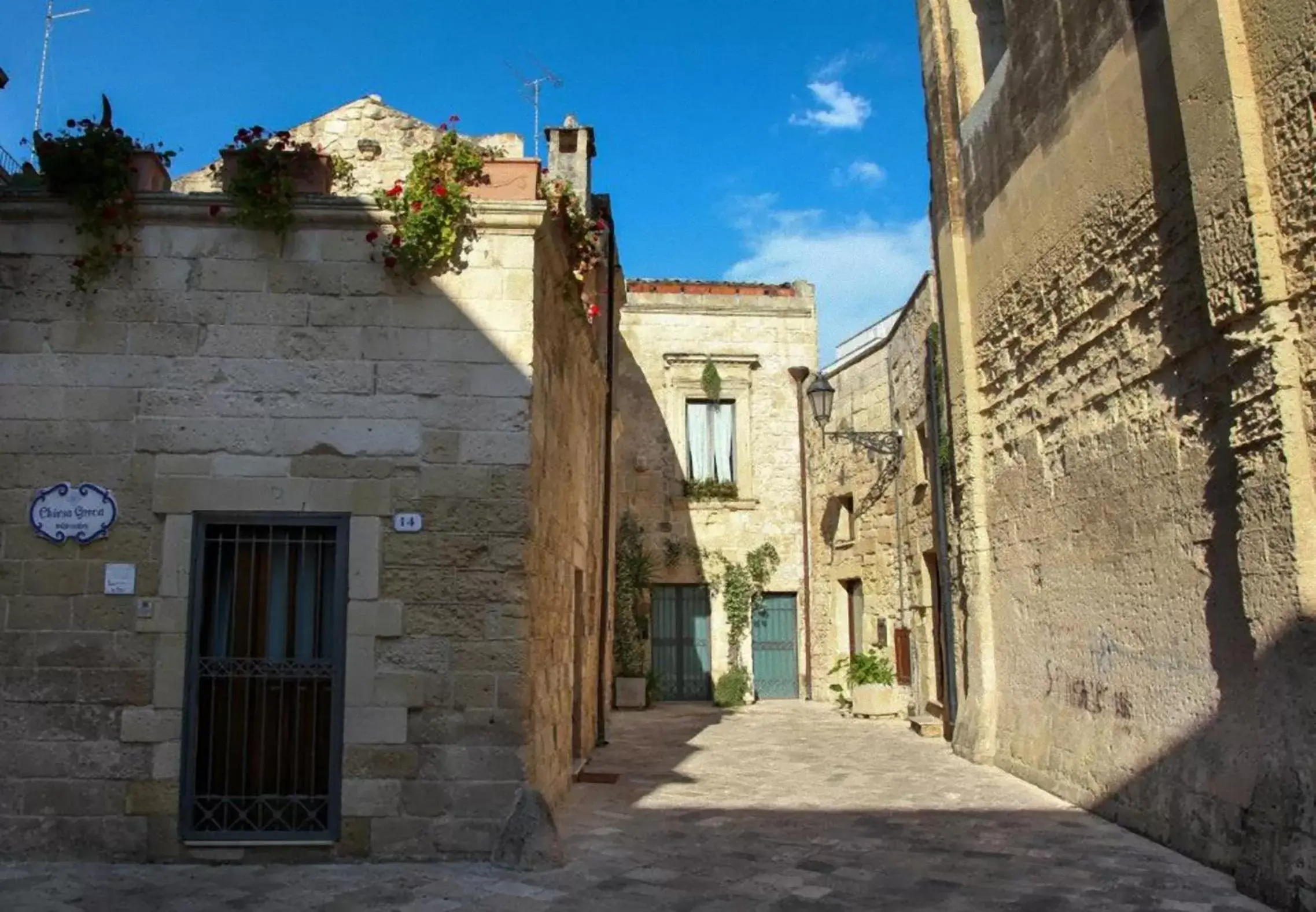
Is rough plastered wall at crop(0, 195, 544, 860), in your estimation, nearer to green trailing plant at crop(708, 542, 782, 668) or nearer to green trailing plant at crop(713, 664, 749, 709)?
green trailing plant at crop(713, 664, 749, 709)

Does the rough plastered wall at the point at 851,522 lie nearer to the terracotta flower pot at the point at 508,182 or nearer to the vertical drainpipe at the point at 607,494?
the vertical drainpipe at the point at 607,494

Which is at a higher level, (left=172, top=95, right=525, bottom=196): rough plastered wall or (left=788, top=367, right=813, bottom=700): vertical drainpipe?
(left=172, top=95, right=525, bottom=196): rough plastered wall

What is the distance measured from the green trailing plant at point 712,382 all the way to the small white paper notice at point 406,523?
11761 mm

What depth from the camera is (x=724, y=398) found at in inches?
675

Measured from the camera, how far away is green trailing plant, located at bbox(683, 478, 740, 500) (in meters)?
16.7

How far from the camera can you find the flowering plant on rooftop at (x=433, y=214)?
5.61 meters

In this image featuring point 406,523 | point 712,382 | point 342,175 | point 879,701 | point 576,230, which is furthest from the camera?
point 712,382

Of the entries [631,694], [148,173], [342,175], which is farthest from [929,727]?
[148,173]

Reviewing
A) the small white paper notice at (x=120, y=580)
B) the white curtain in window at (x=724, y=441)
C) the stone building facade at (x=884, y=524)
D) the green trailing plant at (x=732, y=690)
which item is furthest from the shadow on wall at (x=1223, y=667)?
the white curtain in window at (x=724, y=441)

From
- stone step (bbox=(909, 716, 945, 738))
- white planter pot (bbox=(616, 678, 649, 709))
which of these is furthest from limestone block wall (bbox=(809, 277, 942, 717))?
white planter pot (bbox=(616, 678, 649, 709))

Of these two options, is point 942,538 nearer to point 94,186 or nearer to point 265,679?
point 265,679

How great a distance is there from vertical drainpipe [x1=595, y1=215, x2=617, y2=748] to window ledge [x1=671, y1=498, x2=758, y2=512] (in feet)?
13.6

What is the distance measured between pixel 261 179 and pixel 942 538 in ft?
24.5

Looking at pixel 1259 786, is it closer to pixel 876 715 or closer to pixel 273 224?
pixel 273 224
